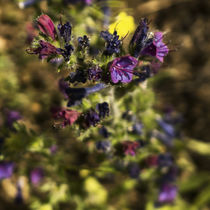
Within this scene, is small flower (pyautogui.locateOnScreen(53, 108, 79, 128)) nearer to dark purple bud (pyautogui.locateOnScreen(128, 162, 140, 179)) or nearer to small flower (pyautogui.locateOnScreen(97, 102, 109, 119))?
small flower (pyautogui.locateOnScreen(97, 102, 109, 119))

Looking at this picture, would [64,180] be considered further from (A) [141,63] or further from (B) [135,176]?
(A) [141,63]

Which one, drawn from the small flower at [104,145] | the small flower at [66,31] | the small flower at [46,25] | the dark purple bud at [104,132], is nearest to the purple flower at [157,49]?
the small flower at [66,31]

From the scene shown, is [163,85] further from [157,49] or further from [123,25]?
[157,49]

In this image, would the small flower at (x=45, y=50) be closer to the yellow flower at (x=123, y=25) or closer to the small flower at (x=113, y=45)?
the small flower at (x=113, y=45)

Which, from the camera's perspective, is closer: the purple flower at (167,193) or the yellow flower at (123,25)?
the yellow flower at (123,25)

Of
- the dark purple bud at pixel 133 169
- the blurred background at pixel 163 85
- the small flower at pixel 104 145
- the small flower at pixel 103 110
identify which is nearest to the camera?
the small flower at pixel 103 110

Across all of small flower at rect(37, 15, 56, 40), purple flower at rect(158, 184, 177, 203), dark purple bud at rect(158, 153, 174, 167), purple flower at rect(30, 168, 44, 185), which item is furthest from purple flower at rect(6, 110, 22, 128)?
purple flower at rect(158, 184, 177, 203)

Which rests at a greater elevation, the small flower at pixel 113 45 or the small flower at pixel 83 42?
the small flower at pixel 83 42
